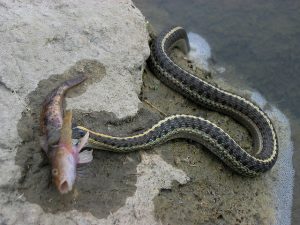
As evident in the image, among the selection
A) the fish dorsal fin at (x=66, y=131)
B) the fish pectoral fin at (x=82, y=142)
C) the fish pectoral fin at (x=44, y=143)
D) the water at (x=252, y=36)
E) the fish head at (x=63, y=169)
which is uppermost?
the fish dorsal fin at (x=66, y=131)

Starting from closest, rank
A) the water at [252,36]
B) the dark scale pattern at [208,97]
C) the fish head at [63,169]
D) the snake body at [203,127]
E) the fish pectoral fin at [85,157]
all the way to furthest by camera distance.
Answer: the fish head at [63,169] < the fish pectoral fin at [85,157] < the snake body at [203,127] < the dark scale pattern at [208,97] < the water at [252,36]

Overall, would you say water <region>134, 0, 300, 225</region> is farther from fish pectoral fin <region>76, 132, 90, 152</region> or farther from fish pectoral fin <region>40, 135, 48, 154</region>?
fish pectoral fin <region>40, 135, 48, 154</region>

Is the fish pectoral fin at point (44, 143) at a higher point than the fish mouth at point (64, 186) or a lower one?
lower

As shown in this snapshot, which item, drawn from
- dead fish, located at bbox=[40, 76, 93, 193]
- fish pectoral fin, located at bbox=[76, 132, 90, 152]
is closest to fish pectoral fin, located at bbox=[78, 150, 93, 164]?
dead fish, located at bbox=[40, 76, 93, 193]

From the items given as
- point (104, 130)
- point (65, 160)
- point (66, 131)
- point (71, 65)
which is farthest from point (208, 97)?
point (65, 160)

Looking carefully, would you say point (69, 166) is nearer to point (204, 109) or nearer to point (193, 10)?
point (204, 109)

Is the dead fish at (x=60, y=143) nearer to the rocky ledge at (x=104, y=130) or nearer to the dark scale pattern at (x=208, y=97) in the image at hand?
the rocky ledge at (x=104, y=130)

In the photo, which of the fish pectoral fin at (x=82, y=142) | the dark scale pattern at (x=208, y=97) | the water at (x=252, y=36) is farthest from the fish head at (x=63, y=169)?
the water at (x=252, y=36)

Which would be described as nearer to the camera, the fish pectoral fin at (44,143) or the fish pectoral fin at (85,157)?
the fish pectoral fin at (44,143)

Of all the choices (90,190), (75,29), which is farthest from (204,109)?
(90,190)

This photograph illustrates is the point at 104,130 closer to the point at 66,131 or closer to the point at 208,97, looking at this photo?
the point at 66,131
